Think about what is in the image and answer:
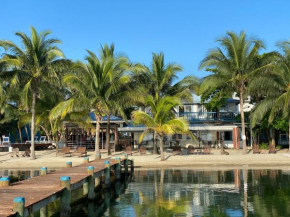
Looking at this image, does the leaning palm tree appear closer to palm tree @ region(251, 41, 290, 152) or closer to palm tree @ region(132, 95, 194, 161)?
palm tree @ region(132, 95, 194, 161)

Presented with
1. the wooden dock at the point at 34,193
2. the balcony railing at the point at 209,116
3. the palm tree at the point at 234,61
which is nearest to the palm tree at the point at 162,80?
the palm tree at the point at 234,61

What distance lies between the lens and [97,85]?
81.0ft

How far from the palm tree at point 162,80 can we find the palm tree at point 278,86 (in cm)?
547

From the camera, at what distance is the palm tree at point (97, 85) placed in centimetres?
2470

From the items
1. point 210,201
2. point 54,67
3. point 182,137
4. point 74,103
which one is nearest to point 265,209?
point 210,201

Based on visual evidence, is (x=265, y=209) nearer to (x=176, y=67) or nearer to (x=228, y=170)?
(x=228, y=170)

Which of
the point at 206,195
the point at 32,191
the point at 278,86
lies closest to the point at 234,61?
the point at 278,86

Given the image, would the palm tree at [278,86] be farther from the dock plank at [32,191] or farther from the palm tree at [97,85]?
the dock plank at [32,191]

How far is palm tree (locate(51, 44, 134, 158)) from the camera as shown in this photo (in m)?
24.7

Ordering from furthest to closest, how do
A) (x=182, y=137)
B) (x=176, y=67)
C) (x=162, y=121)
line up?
(x=182, y=137) → (x=176, y=67) → (x=162, y=121)

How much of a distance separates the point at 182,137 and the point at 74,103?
52.4ft

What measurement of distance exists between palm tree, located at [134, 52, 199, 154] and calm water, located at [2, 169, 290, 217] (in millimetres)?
11565

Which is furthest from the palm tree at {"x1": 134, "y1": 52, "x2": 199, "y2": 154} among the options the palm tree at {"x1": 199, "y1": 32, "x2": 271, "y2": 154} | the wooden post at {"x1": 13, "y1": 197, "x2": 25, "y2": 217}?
the wooden post at {"x1": 13, "y1": 197, "x2": 25, "y2": 217}

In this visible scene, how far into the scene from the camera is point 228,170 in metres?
19.5
